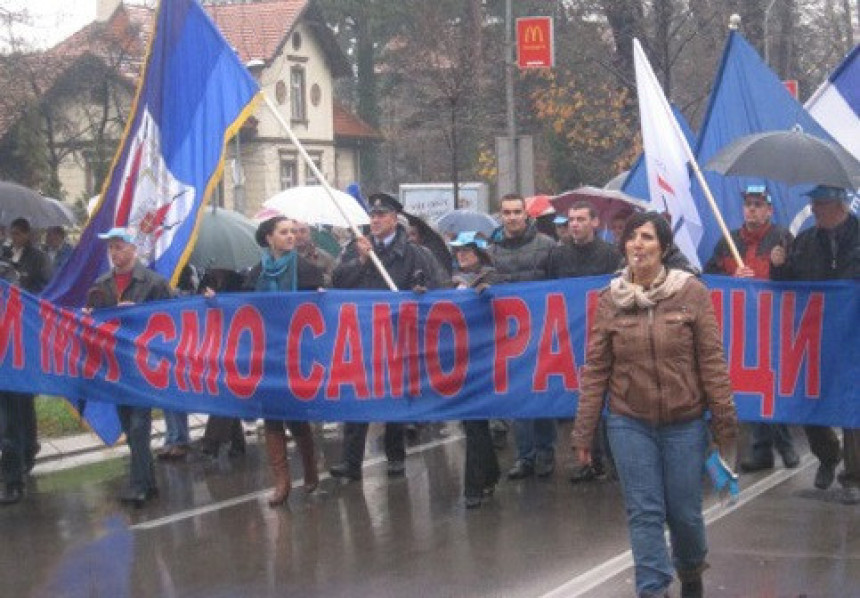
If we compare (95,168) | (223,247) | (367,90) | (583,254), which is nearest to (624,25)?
(223,247)

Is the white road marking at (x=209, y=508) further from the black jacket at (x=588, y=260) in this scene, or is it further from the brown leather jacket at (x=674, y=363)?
the brown leather jacket at (x=674, y=363)

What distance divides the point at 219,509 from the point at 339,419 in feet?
3.20

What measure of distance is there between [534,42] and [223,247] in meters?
8.35

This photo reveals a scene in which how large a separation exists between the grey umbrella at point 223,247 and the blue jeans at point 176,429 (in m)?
1.19

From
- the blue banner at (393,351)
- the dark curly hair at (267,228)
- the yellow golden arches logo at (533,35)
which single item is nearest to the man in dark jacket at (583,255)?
the blue banner at (393,351)

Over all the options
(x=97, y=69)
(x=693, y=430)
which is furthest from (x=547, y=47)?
(x=97, y=69)

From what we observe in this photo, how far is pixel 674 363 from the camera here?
6.63m

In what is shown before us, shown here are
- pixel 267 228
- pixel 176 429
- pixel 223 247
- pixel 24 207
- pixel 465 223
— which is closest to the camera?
pixel 267 228

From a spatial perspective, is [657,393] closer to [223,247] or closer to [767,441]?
[767,441]

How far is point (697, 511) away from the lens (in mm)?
6777

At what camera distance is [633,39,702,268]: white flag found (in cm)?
981

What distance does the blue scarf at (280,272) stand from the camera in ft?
34.3

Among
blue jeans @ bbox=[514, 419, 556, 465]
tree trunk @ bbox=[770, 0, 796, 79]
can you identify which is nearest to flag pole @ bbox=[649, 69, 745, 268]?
blue jeans @ bbox=[514, 419, 556, 465]

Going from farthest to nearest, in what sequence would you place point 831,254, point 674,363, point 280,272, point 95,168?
point 95,168 → point 280,272 → point 831,254 → point 674,363
